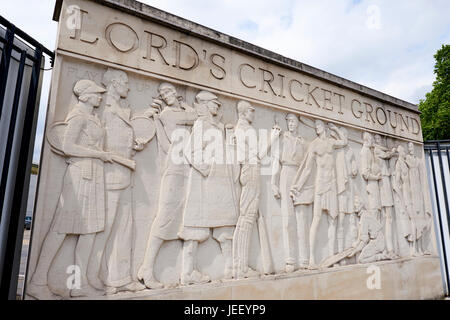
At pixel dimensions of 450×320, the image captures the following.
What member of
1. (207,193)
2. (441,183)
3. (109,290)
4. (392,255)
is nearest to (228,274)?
(207,193)

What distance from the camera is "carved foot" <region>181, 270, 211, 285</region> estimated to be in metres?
3.63

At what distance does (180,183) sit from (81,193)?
1.21 metres

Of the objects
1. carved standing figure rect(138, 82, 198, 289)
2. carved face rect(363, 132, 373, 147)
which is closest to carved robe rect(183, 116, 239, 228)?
carved standing figure rect(138, 82, 198, 289)

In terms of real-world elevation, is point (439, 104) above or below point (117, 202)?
above

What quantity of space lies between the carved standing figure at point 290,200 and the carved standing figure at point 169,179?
1590 mm

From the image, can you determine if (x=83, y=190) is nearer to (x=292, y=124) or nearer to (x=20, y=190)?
(x=20, y=190)

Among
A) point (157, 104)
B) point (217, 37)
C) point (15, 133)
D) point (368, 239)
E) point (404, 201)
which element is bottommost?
point (368, 239)

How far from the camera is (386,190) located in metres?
6.00

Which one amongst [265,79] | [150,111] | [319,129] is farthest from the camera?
[319,129]

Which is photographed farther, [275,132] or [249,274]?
[275,132]

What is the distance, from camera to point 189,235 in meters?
3.73

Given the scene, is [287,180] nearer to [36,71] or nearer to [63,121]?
[63,121]
